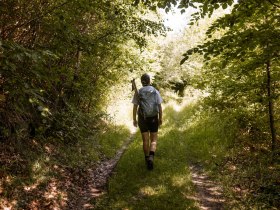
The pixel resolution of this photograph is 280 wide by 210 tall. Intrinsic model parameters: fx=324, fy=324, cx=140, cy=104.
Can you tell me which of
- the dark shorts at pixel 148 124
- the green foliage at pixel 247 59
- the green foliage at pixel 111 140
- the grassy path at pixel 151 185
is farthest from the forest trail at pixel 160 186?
the green foliage at pixel 247 59

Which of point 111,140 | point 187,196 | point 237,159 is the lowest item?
point 187,196

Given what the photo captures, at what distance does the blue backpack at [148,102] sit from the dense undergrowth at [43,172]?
238cm

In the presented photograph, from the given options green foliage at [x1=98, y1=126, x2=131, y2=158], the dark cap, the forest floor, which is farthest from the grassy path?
the dark cap

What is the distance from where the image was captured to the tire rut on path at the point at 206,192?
671cm

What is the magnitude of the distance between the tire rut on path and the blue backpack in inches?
79.9

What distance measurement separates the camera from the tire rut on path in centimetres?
671

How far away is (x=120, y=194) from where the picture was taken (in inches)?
279

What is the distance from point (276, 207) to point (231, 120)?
5483 millimetres

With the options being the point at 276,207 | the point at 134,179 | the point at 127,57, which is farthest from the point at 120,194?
the point at 127,57

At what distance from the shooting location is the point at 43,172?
7.68 metres

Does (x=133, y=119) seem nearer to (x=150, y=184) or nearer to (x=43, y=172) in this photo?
(x=150, y=184)

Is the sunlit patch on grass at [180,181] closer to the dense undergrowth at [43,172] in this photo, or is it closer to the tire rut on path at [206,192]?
the tire rut on path at [206,192]

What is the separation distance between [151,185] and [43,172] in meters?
2.57

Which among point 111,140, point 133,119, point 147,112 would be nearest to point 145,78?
point 147,112
